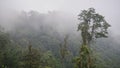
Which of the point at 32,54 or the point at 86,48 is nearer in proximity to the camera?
the point at 86,48

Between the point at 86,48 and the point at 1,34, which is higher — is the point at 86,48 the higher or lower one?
the lower one

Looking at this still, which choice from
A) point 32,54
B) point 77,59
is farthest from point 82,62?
point 32,54

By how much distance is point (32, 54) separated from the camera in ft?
96.7

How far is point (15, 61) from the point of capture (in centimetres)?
5897

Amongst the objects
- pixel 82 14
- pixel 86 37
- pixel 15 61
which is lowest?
pixel 15 61

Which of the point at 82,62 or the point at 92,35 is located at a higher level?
the point at 92,35

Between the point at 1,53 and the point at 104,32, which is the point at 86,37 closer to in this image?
the point at 104,32

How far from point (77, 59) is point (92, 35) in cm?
331

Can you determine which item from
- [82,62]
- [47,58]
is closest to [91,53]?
[82,62]

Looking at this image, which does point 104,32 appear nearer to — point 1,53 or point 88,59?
point 88,59

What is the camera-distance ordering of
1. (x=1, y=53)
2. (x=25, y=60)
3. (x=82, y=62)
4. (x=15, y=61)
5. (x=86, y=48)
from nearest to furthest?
(x=86, y=48), (x=82, y=62), (x=25, y=60), (x=1, y=53), (x=15, y=61)

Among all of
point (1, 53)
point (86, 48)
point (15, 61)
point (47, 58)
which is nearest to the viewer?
point (86, 48)

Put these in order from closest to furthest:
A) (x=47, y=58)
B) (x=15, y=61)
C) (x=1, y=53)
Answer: (x=47, y=58)
(x=1, y=53)
(x=15, y=61)

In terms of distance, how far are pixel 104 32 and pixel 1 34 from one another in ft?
104
